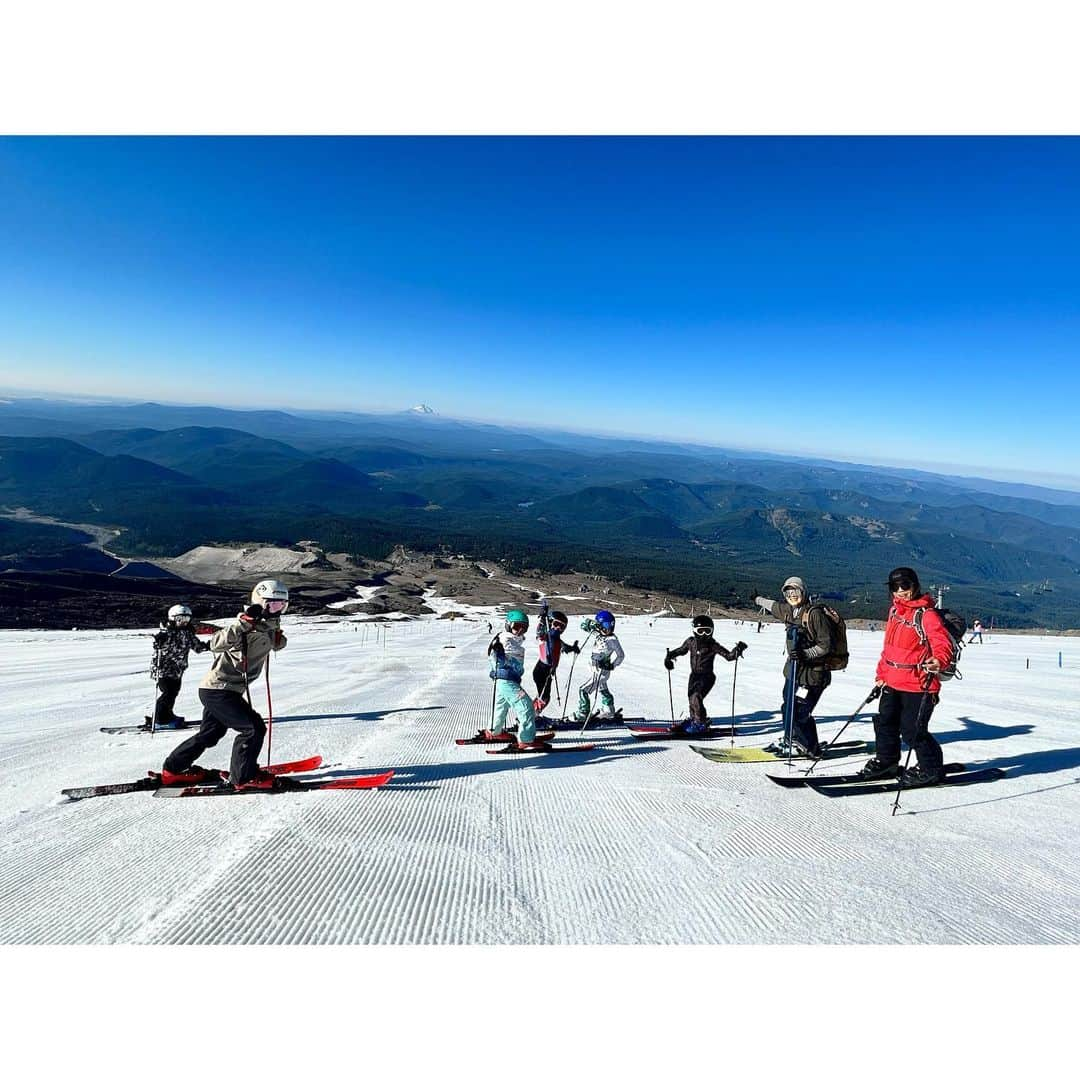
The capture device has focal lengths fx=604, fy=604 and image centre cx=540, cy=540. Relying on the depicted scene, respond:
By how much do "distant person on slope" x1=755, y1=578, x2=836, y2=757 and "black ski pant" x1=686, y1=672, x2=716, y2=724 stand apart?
1.40 meters

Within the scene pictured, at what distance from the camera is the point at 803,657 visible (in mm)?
6703

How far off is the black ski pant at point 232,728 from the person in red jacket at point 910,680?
565cm

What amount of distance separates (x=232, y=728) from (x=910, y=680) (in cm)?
610

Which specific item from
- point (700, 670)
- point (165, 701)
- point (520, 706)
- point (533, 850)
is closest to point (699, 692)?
point (700, 670)

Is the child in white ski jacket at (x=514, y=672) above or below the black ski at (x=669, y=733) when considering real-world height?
above

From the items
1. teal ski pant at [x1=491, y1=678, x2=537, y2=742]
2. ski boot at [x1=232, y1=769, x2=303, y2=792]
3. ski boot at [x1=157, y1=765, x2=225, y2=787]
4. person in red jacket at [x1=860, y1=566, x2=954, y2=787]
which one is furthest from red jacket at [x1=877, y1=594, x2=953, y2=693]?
ski boot at [x1=157, y1=765, x2=225, y2=787]

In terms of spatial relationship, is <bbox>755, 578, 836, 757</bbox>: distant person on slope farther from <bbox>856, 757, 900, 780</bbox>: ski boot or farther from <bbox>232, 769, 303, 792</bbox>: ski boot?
<bbox>232, 769, 303, 792</bbox>: ski boot

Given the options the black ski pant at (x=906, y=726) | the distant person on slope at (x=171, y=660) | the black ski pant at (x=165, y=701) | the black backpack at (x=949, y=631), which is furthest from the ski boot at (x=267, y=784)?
the black backpack at (x=949, y=631)

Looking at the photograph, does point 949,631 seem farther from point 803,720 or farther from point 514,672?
point 514,672

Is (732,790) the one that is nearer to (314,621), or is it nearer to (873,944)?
(873,944)

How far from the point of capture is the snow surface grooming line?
10.4ft

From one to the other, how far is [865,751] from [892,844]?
3050 mm

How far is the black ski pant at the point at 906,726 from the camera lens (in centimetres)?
558

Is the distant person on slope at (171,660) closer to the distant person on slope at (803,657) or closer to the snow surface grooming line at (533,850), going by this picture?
the snow surface grooming line at (533,850)
